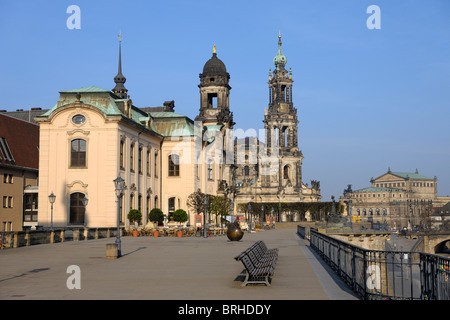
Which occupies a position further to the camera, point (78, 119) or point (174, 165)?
point (174, 165)

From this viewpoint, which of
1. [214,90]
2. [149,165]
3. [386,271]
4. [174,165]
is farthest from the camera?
[214,90]

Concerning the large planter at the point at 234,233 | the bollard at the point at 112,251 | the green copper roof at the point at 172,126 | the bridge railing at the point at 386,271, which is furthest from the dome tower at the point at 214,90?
the bridge railing at the point at 386,271

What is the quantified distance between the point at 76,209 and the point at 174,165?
55.5 ft

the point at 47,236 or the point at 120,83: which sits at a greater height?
the point at 120,83

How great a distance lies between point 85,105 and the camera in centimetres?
5062

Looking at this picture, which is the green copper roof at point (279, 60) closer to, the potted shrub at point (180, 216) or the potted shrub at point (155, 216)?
the potted shrub at point (180, 216)

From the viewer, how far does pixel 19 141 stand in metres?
60.7

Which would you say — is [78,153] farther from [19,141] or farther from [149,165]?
[19,141]

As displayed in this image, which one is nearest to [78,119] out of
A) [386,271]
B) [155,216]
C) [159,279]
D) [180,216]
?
[155,216]

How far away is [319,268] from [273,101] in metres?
138

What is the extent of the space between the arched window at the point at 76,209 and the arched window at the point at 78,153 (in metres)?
2.76

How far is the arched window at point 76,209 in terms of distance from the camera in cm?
5053

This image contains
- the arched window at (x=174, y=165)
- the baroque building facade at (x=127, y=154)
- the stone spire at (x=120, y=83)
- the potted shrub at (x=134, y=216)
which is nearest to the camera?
the baroque building facade at (x=127, y=154)
